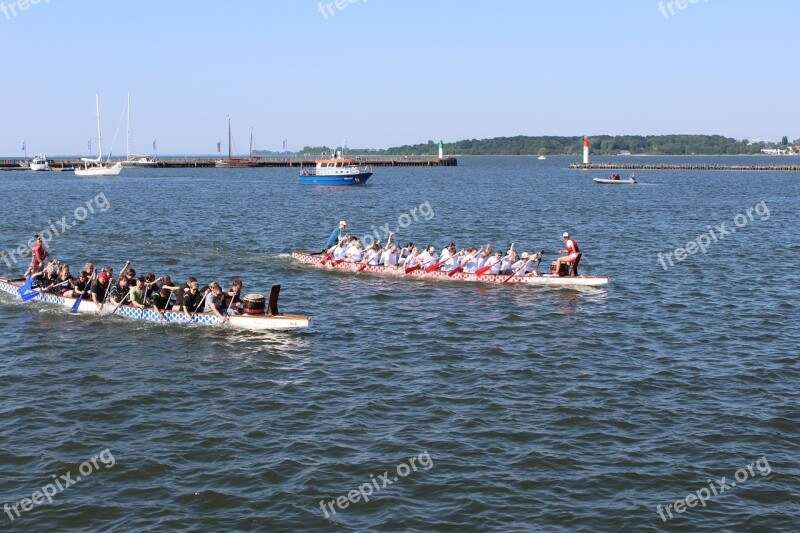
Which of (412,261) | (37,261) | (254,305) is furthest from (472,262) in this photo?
(37,261)

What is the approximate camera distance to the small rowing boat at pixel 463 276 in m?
34.4

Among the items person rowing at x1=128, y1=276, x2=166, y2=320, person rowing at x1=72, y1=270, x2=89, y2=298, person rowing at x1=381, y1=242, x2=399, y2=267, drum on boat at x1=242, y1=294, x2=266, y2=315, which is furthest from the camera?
person rowing at x1=381, y1=242, x2=399, y2=267

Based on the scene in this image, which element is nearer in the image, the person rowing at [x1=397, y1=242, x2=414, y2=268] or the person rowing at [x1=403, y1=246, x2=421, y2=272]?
the person rowing at [x1=403, y1=246, x2=421, y2=272]

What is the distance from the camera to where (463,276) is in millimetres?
35625

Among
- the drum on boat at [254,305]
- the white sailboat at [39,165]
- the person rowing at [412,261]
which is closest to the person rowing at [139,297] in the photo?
the drum on boat at [254,305]

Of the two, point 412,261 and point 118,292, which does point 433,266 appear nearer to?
point 412,261

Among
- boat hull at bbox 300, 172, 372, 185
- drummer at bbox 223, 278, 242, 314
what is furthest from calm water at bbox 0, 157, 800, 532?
boat hull at bbox 300, 172, 372, 185

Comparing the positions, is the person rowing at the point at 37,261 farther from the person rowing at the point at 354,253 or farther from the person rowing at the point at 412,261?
the person rowing at the point at 412,261

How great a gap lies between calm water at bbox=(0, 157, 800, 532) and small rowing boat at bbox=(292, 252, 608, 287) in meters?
0.89

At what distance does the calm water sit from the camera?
1503cm

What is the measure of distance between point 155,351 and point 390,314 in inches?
350

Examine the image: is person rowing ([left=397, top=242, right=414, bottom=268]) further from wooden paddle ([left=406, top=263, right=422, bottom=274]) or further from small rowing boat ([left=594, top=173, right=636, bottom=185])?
small rowing boat ([left=594, top=173, right=636, bottom=185])

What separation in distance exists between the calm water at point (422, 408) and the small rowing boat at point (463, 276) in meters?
0.89

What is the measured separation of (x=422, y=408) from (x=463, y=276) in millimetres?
16324
